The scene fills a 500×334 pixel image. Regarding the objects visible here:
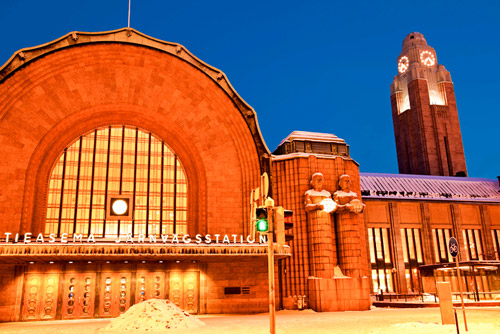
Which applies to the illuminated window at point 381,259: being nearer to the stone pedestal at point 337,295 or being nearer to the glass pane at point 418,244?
the glass pane at point 418,244

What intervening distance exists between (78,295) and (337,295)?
16258 millimetres

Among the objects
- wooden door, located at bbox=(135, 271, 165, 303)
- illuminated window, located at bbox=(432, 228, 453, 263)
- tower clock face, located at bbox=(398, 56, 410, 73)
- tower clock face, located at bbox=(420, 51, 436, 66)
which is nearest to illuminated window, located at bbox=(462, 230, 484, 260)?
illuminated window, located at bbox=(432, 228, 453, 263)

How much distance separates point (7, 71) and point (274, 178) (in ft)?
61.4

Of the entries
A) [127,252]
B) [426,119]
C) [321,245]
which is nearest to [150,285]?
[127,252]

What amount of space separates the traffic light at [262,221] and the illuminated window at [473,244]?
48.0 m

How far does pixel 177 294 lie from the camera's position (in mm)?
28516

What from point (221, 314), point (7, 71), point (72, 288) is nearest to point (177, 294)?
point (221, 314)

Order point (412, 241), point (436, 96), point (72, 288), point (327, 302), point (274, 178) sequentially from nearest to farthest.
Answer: point (72, 288)
point (327, 302)
point (274, 178)
point (412, 241)
point (436, 96)

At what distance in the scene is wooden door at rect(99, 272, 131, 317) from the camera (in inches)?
1063

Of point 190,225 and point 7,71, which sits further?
point 190,225

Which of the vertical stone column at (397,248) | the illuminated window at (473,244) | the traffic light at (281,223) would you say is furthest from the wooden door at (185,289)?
the illuminated window at (473,244)

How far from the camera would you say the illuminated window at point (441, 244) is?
5116 cm

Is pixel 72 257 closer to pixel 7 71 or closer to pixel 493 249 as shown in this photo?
pixel 7 71

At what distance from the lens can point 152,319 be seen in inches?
741
